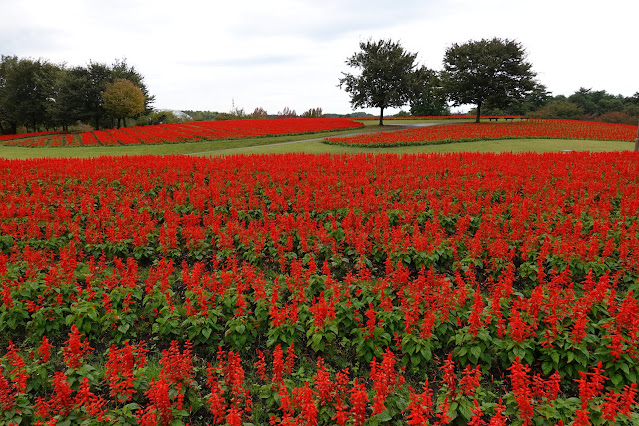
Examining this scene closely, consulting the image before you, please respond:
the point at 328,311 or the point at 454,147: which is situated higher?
the point at 454,147

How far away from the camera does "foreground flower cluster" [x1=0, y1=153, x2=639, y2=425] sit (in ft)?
12.8

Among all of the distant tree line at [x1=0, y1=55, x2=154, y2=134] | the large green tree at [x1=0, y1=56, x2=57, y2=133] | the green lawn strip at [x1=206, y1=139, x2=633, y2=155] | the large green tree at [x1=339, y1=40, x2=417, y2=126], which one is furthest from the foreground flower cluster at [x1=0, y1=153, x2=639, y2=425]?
the large green tree at [x1=0, y1=56, x2=57, y2=133]

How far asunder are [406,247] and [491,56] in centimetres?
5188

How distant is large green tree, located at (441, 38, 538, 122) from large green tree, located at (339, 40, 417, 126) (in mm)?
6730

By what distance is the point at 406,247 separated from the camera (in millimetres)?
7320

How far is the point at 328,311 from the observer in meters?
5.15

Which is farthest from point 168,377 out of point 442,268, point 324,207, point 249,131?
point 249,131

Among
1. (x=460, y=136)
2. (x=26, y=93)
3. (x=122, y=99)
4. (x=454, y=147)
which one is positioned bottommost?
(x=454, y=147)

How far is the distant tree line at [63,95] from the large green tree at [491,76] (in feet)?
150

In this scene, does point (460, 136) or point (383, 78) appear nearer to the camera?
point (460, 136)

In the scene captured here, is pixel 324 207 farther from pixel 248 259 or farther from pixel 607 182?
pixel 607 182

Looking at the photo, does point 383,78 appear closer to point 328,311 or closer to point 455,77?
point 455,77

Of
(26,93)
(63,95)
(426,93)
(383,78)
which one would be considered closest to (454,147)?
(383,78)

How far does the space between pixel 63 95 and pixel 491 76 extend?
61.0m
